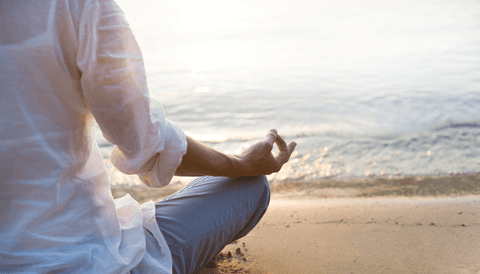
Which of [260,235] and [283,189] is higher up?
[260,235]

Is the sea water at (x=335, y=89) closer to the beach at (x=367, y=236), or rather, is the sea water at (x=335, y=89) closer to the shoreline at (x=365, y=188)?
the shoreline at (x=365, y=188)

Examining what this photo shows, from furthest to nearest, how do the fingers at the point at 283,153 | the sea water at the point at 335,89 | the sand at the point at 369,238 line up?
the sea water at the point at 335,89 → the sand at the point at 369,238 → the fingers at the point at 283,153

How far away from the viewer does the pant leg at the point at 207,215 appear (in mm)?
1101

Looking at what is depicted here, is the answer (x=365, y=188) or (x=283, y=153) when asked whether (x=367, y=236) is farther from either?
(x=365, y=188)

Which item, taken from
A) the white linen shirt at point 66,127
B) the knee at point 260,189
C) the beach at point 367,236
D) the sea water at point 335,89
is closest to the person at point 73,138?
the white linen shirt at point 66,127

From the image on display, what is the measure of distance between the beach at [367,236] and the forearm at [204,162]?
557 mm

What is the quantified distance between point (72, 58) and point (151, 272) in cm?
56

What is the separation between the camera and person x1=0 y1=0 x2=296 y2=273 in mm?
721

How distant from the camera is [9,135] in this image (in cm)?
73

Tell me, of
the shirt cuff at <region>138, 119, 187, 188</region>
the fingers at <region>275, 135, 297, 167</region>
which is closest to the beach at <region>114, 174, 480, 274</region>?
the fingers at <region>275, 135, 297, 167</region>

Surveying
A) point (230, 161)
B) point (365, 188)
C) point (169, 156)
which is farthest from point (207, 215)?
point (365, 188)

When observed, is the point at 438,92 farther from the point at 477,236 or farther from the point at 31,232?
the point at 31,232

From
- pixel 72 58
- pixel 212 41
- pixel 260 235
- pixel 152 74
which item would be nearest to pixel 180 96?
pixel 152 74

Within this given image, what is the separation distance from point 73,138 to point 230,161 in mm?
497
